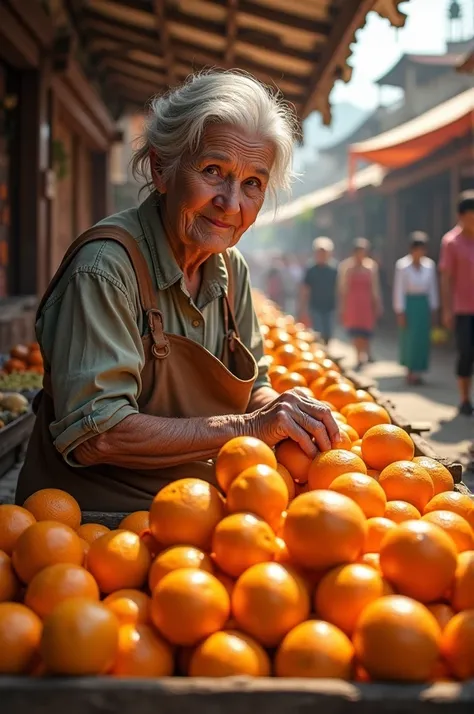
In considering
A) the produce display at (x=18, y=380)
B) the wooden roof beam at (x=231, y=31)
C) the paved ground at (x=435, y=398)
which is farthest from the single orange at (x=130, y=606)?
the wooden roof beam at (x=231, y=31)

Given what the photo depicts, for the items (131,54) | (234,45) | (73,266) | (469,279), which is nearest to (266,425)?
(73,266)

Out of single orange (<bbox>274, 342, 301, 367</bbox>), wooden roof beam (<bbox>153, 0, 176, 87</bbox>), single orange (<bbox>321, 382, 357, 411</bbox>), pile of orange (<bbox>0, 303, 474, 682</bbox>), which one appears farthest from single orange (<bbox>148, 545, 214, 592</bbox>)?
wooden roof beam (<bbox>153, 0, 176, 87</bbox>)

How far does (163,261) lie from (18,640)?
1.21 meters

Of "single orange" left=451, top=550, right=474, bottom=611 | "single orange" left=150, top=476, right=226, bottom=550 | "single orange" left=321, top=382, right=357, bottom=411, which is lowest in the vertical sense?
"single orange" left=451, top=550, right=474, bottom=611

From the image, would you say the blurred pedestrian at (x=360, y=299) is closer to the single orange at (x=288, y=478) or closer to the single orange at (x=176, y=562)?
the single orange at (x=288, y=478)

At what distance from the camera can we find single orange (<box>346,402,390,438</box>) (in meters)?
2.42

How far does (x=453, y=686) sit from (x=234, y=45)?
7451 millimetres

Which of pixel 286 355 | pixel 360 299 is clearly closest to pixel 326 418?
pixel 286 355

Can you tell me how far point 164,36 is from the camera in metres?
7.93

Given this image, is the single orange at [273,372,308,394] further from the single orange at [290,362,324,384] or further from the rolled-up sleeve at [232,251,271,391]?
the rolled-up sleeve at [232,251,271,391]

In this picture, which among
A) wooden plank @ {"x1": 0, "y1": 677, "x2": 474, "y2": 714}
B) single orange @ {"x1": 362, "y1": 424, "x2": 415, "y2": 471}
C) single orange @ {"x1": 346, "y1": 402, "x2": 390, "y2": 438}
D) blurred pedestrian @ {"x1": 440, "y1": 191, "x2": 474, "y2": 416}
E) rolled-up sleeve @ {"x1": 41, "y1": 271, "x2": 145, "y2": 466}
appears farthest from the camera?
blurred pedestrian @ {"x1": 440, "y1": 191, "x2": 474, "y2": 416}

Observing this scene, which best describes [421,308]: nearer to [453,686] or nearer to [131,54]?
[131,54]

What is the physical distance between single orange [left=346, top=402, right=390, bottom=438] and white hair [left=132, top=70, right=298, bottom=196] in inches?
31.9

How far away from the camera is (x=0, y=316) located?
241 inches
